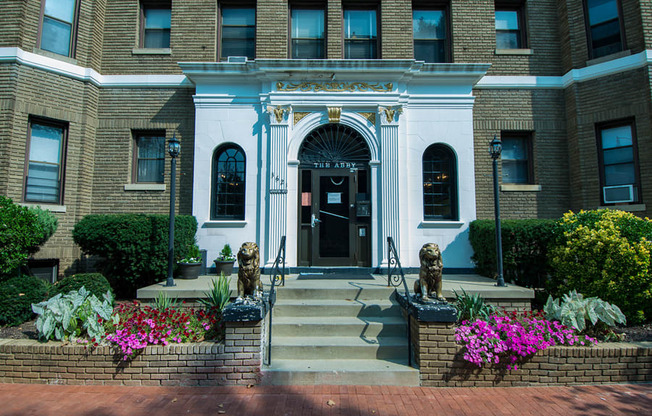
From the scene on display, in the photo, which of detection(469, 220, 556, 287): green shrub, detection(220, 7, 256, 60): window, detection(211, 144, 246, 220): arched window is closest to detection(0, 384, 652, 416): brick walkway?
detection(469, 220, 556, 287): green shrub

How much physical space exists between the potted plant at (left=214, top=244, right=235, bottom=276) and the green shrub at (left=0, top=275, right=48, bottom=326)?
312cm

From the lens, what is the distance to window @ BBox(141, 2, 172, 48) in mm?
9461

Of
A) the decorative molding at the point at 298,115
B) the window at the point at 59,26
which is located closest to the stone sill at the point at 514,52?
the decorative molding at the point at 298,115

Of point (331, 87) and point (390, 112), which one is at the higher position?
point (331, 87)

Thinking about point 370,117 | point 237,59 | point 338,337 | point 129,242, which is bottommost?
point 338,337

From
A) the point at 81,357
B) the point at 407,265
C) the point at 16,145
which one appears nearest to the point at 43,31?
the point at 16,145

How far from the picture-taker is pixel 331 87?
8.23m

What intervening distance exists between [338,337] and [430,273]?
1.67 meters

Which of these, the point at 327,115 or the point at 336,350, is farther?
the point at 327,115

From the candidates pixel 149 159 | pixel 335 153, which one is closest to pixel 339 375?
pixel 335 153

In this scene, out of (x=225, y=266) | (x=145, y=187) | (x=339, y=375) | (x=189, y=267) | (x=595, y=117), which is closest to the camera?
(x=339, y=375)

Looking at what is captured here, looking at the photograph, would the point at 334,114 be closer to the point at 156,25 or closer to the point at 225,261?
the point at 225,261

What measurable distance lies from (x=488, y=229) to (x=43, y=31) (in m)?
11.7

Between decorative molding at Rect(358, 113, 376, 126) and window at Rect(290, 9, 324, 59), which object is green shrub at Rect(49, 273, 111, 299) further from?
window at Rect(290, 9, 324, 59)
